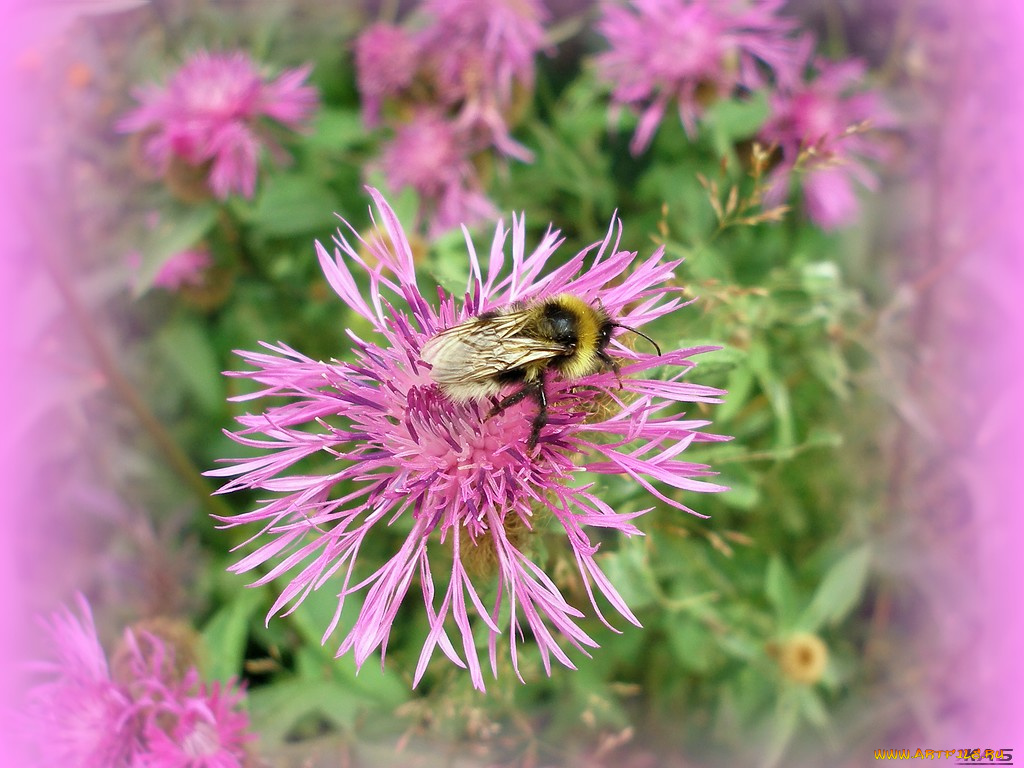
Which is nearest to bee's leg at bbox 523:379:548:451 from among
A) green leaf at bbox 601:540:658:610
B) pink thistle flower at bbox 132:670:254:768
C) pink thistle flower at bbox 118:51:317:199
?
green leaf at bbox 601:540:658:610

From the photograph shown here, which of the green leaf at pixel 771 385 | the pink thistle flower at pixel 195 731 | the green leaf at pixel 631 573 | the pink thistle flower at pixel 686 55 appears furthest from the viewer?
the pink thistle flower at pixel 686 55

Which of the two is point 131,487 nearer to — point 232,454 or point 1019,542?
point 232,454

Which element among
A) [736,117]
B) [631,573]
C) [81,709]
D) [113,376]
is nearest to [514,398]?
[631,573]

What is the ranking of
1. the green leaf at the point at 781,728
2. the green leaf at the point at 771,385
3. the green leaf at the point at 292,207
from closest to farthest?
the green leaf at the point at 771,385
the green leaf at the point at 781,728
the green leaf at the point at 292,207

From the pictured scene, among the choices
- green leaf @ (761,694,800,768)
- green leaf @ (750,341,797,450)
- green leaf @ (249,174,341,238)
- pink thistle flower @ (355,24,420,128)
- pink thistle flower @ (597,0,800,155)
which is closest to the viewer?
green leaf @ (750,341,797,450)

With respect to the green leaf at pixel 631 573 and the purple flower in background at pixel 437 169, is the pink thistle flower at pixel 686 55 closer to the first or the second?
the purple flower in background at pixel 437 169

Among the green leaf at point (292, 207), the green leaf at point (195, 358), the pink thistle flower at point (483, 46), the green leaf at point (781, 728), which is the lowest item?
the green leaf at point (781, 728)

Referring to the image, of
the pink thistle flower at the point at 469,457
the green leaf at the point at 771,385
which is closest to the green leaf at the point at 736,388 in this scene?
the green leaf at the point at 771,385

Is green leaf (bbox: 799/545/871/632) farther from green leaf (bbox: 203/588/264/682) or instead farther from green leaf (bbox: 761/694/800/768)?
green leaf (bbox: 203/588/264/682)
